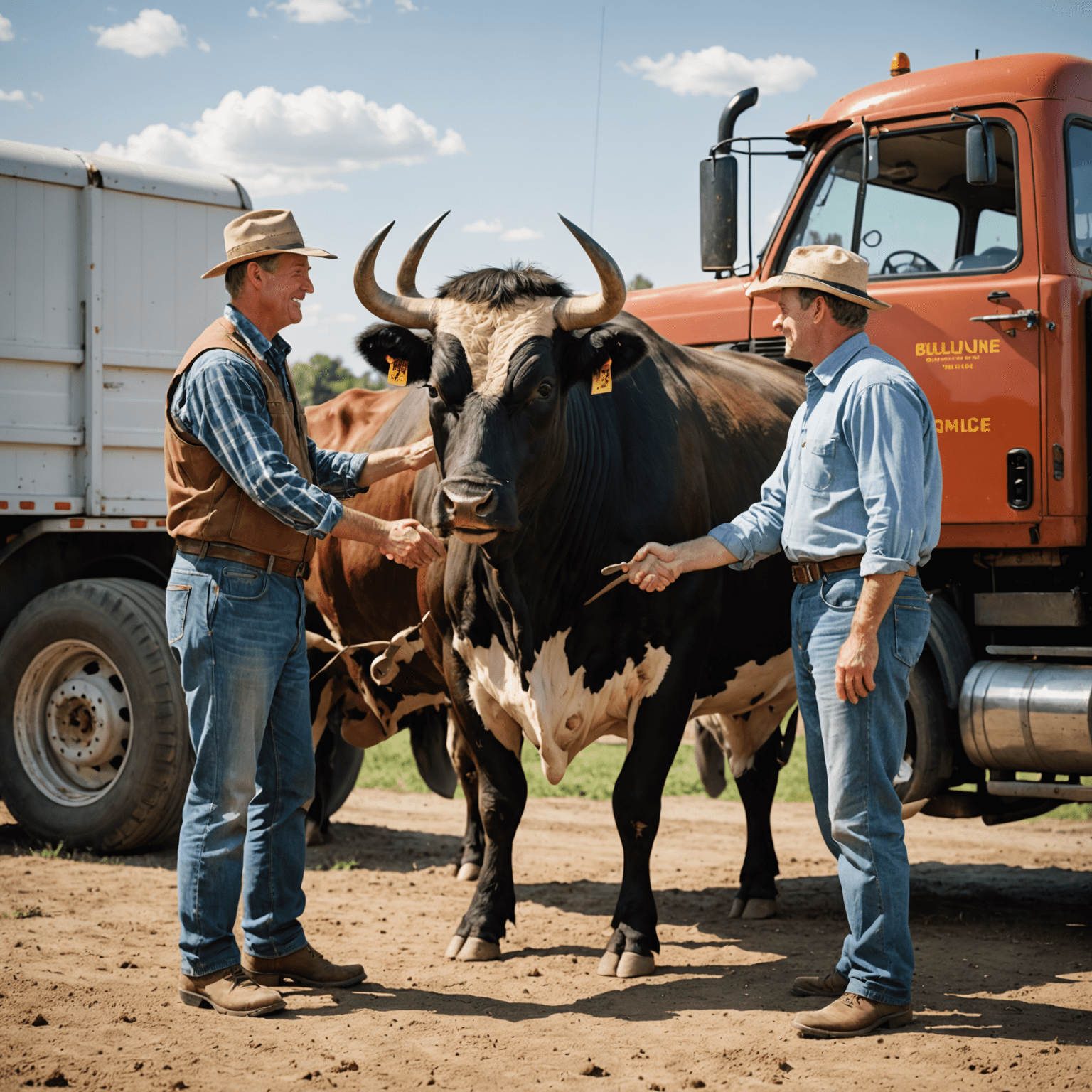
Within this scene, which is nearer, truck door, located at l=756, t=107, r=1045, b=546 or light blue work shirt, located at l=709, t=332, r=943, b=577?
light blue work shirt, located at l=709, t=332, r=943, b=577

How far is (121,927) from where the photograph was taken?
5.29m

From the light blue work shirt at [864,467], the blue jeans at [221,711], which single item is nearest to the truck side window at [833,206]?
the light blue work shirt at [864,467]

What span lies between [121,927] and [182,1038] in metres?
1.57

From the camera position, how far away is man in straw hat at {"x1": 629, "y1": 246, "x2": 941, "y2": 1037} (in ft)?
12.2

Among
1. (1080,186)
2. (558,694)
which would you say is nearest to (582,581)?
(558,694)

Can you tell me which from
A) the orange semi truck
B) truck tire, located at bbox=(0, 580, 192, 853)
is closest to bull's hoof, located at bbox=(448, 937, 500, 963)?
the orange semi truck

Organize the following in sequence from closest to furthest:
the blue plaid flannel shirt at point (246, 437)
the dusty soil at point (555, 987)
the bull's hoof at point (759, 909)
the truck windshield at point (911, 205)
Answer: the dusty soil at point (555, 987)
the blue plaid flannel shirt at point (246, 437)
the bull's hoof at point (759, 909)
the truck windshield at point (911, 205)

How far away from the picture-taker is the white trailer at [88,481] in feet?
22.1

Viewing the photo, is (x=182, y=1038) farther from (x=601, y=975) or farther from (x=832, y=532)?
(x=832, y=532)

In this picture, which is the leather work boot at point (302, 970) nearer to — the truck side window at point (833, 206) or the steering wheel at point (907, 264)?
the truck side window at point (833, 206)

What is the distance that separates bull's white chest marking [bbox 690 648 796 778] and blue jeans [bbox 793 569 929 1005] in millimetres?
1435

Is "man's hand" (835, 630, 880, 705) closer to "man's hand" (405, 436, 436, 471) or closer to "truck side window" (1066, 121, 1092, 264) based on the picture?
"man's hand" (405, 436, 436, 471)

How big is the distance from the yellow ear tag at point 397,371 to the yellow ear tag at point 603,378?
71 centimetres

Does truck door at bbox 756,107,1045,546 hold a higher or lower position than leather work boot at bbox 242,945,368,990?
higher
